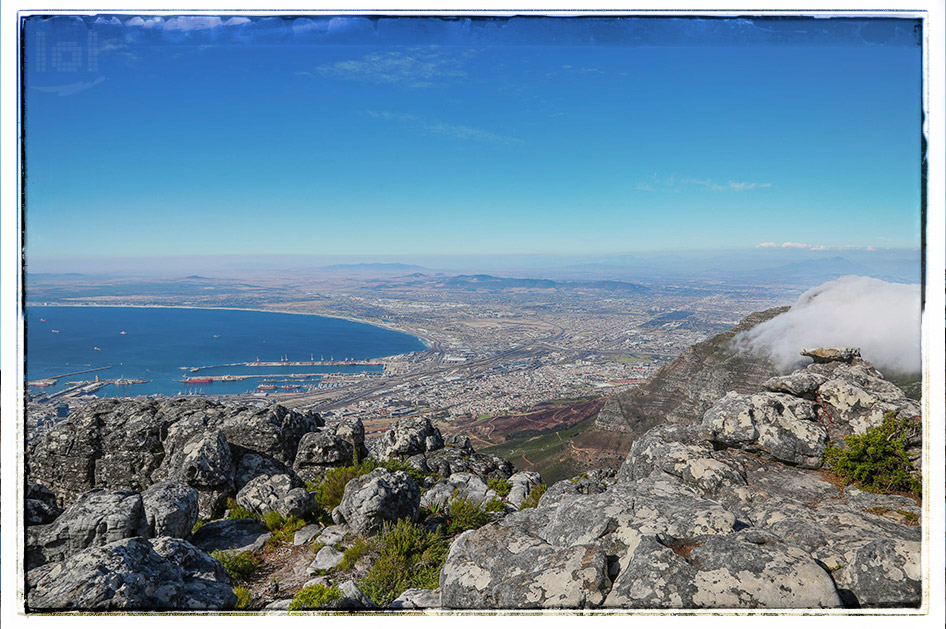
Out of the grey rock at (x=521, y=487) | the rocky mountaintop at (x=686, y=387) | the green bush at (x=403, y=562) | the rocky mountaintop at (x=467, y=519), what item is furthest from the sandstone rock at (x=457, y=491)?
the rocky mountaintop at (x=686, y=387)

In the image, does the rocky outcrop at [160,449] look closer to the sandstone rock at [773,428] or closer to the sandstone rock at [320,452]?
the sandstone rock at [320,452]

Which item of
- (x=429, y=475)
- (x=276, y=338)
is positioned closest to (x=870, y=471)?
(x=429, y=475)

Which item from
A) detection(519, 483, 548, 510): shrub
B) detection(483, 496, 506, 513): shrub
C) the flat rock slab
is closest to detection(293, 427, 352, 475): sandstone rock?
the flat rock slab

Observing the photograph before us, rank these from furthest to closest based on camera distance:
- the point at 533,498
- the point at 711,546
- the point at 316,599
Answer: the point at 533,498
the point at 316,599
the point at 711,546

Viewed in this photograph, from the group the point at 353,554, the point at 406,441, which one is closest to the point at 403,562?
the point at 353,554

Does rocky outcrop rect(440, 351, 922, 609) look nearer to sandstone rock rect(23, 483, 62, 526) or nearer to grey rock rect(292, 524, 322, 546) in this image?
grey rock rect(292, 524, 322, 546)

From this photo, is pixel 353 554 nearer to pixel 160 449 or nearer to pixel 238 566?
pixel 238 566
